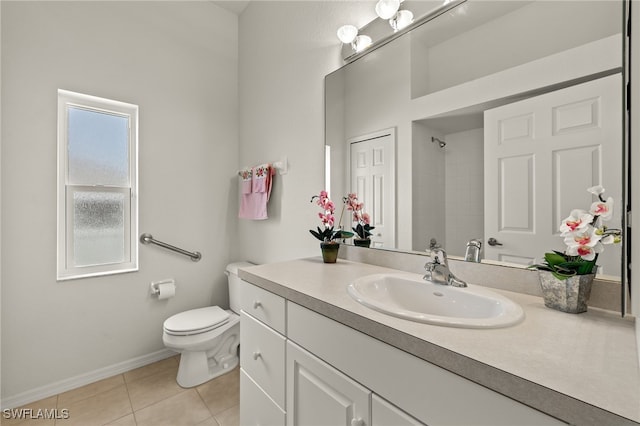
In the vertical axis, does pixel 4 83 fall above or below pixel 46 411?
above

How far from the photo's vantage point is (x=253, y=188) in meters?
2.22

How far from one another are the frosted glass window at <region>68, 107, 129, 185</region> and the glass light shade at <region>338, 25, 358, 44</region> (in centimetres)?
162

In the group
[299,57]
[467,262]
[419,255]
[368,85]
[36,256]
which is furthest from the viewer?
[299,57]

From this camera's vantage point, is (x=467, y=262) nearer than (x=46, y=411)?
Yes

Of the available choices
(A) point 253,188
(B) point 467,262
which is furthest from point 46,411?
(B) point 467,262

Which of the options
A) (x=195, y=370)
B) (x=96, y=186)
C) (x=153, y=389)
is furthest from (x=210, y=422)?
(x=96, y=186)

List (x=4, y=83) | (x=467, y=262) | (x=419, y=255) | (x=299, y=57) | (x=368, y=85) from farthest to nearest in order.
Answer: (x=299, y=57) < (x=4, y=83) < (x=368, y=85) < (x=419, y=255) < (x=467, y=262)

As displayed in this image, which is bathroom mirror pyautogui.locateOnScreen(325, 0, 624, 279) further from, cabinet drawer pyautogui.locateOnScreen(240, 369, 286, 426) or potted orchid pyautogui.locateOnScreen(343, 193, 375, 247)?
cabinet drawer pyautogui.locateOnScreen(240, 369, 286, 426)

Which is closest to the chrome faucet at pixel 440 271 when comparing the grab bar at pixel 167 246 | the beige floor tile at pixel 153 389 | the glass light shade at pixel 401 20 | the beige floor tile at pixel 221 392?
the glass light shade at pixel 401 20

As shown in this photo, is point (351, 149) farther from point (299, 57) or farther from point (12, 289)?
point (12, 289)

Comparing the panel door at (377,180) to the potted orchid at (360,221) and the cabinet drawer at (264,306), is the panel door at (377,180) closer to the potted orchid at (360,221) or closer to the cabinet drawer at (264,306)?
the potted orchid at (360,221)

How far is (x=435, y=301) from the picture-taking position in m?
1.00

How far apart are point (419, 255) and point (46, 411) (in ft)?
7.27

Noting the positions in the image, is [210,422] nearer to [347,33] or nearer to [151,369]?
[151,369]
